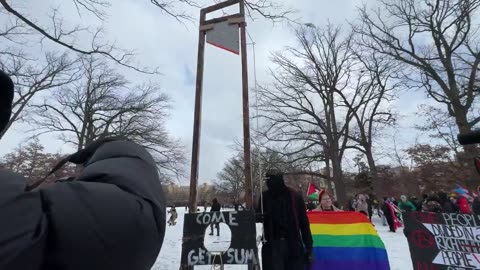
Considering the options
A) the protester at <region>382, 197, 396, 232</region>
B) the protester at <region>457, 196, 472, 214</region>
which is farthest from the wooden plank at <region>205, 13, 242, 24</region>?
the protester at <region>382, 197, 396, 232</region>

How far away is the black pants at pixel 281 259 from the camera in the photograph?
183 inches

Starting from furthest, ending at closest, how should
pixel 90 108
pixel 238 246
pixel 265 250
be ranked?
pixel 90 108 → pixel 238 246 → pixel 265 250

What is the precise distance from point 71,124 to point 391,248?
23.4m

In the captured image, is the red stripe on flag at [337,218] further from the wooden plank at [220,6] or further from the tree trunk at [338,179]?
the tree trunk at [338,179]

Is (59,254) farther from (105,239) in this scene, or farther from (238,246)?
(238,246)

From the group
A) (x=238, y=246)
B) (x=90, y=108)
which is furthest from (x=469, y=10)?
(x=90, y=108)

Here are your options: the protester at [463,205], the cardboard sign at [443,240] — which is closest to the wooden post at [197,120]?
the cardboard sign at [443,240]

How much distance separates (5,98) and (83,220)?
0.30 metres

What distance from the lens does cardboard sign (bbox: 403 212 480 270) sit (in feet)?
15.5

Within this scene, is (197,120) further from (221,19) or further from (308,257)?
(308,257)

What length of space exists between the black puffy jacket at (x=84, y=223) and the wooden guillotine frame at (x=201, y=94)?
5.81 m

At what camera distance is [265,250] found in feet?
16.0

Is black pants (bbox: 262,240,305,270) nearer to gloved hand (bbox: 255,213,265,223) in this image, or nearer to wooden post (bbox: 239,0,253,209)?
gloved hand (bbox: 255,213,265,223)

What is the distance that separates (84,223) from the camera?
1.83 ft
